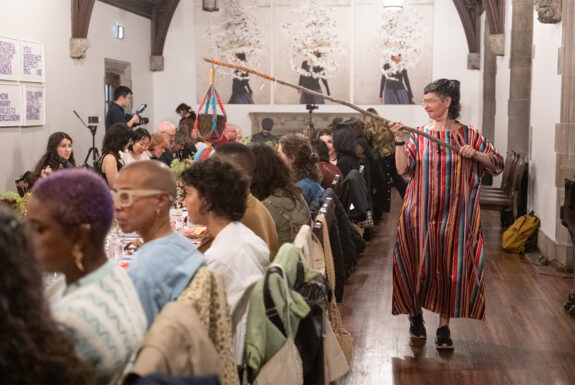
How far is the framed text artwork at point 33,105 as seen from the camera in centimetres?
1030

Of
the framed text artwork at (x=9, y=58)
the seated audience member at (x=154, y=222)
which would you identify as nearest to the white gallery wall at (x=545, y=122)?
the seated audience member at (x=154, y=222)

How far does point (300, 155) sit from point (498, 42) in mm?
8009

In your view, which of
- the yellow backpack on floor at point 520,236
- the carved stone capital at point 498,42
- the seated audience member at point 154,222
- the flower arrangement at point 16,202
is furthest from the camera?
the carved stone capital at point 498,42

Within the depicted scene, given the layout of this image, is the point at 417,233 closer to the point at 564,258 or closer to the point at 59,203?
the point at 564,258

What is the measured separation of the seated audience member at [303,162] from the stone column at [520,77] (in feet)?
20.1

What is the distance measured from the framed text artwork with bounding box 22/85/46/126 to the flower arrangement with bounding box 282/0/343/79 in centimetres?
658

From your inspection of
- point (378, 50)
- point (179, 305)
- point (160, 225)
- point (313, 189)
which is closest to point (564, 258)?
point (313, 189)

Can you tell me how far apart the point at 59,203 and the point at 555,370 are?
3.73 metres

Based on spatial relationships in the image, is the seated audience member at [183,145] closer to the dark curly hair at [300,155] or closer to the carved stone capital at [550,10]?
the carved stone capital at [550,10]

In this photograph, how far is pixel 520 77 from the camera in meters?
11.6

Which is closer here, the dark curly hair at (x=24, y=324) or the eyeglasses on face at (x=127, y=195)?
the dark curly hair at (x=24, y=324)

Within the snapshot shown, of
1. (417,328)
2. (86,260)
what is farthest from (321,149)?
(86,260)

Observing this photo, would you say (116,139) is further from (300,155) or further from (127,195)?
(127,195)

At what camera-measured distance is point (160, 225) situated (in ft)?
9.56
